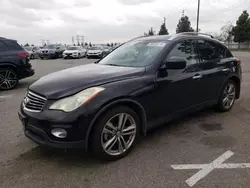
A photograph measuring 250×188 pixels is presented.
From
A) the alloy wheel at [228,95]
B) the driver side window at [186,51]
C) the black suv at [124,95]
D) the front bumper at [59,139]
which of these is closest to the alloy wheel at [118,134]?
the black suv at [124,95]

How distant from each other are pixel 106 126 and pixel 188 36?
2306 mm

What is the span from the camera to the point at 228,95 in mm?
4953

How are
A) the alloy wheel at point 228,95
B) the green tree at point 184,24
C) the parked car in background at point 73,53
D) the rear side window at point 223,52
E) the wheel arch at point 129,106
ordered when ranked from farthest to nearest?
the green tree at point 184,24
the parked car in background at point 73,53
the alloy wheel at point 228,95
the rear side window at point 223,52
the wheel arch at point 129,106

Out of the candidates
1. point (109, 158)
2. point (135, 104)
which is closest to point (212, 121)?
point (135, 104)

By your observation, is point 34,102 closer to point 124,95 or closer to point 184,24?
point 124,95

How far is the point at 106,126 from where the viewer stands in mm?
2881

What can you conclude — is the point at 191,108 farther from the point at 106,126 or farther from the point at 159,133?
the point at 106,126

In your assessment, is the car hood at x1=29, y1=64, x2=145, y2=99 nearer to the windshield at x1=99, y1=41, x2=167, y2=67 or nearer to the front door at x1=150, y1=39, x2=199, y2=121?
the windshield at x1=99, y1=41, x2=167, y2=67

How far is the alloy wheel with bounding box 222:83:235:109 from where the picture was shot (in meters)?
4.86

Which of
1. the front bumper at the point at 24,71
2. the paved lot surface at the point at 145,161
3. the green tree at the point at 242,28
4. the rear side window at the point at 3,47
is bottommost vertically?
the paved lot surface at the point at 145,161

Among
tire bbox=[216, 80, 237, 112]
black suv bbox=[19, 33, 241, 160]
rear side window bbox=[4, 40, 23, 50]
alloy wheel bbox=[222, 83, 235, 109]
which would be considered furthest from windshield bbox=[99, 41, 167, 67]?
rear side window bbox=[4, 40, 23, 50]

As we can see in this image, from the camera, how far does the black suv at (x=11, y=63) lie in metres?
7.69

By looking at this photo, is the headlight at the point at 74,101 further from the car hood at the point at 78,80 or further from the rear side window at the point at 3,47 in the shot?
the rear side window at the point at 3,47

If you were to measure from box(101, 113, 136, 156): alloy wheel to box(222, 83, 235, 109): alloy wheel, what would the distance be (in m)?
2.61
